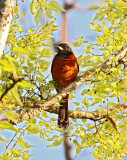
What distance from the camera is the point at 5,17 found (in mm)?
2777

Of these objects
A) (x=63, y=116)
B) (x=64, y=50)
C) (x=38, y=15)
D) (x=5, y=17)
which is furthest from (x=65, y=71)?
(x=5, y=17)

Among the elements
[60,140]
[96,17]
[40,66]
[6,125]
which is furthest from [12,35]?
[6,125]

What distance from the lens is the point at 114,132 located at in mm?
3934

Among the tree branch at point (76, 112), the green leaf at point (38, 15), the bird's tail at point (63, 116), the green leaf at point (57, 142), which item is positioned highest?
the green leaf at point (38, 15)

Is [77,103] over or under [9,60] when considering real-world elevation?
under

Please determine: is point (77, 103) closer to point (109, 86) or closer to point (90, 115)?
Answer: point (90, 115)

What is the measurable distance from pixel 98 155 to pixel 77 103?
30.1 inches

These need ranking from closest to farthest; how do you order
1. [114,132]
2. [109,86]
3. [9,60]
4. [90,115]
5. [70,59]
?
[9,60], [109,86], [114,132], [90,115], [70,59]

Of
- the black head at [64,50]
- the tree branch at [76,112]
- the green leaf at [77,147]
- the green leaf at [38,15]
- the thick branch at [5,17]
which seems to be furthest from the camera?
the black head at [64,50]

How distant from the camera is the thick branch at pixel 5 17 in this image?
2.61 m

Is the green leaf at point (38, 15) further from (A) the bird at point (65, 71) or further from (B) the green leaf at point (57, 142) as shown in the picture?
(A) the bird at point (65, 71)

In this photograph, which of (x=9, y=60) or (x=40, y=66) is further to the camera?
(x=40, y=66)

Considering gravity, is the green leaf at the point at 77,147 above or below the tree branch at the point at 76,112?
below

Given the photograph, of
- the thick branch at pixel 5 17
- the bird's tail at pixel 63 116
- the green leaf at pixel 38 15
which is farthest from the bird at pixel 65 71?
the thick branch at pixel 5 17
